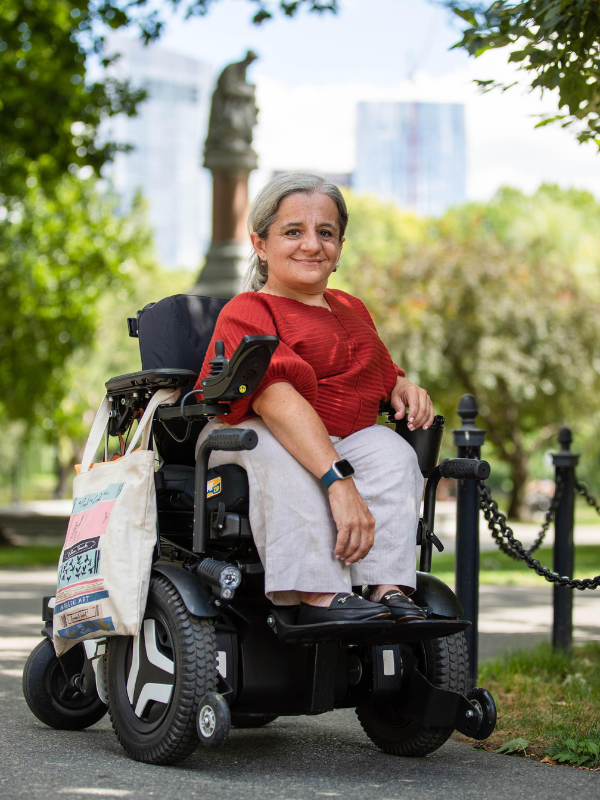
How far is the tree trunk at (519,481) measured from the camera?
82.7 ft

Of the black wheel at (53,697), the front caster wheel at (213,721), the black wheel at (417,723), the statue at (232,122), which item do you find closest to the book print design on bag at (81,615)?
the black wheel at (53,697)

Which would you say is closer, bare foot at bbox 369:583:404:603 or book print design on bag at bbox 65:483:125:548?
bare foot at bbox 369:583:404:603

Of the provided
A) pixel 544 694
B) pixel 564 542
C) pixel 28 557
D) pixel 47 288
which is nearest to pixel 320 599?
pixel 544 694

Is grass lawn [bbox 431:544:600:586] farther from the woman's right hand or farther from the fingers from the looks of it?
the woman's right hand

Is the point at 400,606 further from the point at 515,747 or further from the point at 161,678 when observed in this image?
the point at 515,747

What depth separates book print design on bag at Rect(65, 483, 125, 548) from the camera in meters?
3.15

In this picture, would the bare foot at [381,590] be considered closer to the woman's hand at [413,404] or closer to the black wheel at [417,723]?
the black wheel at [417,723]

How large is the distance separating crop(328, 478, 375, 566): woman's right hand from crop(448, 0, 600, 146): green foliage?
227cm

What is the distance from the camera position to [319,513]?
9.31 feet

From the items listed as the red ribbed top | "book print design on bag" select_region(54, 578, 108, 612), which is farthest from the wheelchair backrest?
"book print design on bag" select_region(54, 578, 108, 612)

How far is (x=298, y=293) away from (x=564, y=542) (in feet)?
9.51

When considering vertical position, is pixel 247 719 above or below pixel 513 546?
below

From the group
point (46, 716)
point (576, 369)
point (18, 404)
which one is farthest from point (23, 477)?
point (46, 716)

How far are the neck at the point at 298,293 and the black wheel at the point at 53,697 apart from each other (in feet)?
4.91
